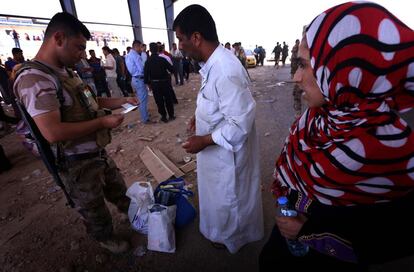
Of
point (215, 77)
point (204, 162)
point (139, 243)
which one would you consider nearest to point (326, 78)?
point (215, 77)

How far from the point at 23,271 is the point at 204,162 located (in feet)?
6.52

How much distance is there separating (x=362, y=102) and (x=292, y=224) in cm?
52

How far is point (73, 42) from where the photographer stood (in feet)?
5.10

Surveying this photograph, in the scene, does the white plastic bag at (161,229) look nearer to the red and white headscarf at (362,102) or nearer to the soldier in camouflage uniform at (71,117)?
the soldier in camouflage uniform at (71,117)

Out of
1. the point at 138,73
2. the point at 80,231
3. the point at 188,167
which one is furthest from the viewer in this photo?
the point at 138,73

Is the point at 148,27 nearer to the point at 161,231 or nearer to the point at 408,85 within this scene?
the point at 161,231

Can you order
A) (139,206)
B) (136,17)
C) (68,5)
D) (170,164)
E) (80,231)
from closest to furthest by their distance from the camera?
(139,206)
(80,231)
(170,164)
(68,5)
(136,17)

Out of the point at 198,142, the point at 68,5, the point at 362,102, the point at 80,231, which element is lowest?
the point at 80,231

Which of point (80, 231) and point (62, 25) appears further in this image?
point (80, 231)

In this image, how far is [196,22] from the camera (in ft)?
4.65

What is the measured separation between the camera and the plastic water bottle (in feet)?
3.02

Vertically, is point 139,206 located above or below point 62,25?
below

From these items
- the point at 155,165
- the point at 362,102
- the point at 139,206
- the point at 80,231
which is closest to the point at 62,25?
the point at 139,206

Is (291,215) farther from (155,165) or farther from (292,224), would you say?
(155,165)
